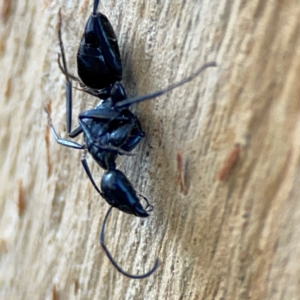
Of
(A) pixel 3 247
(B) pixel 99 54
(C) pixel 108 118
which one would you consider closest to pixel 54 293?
(A) pixel 3 247

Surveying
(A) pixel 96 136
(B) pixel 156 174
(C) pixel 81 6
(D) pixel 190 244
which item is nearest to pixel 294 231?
(D) pixel 190 244

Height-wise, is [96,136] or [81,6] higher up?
[81,6]

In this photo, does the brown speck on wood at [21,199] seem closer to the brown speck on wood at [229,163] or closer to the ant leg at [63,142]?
the ant leg at [63,142]

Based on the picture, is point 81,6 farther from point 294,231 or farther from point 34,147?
point 294,231

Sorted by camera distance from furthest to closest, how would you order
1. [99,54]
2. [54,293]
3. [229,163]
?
[54,293] → [99,54] → [229,163]

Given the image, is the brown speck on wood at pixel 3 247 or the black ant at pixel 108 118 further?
the brown speck on wood at pixel 3 247

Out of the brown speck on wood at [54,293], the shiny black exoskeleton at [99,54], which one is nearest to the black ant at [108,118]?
the shiny black exoskeleton at [99,54]

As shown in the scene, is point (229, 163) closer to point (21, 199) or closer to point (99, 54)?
point (99, 54)
